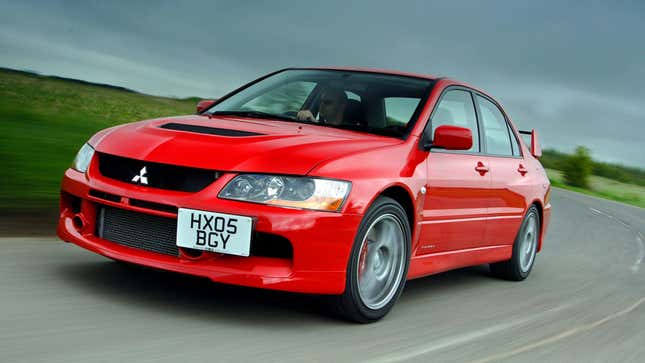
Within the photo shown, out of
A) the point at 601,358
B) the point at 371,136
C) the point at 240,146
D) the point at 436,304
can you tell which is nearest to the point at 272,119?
the point at 371,136

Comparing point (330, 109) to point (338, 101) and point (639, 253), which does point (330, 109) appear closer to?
point (338, 101)

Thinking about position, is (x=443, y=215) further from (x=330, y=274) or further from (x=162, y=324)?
(x=162, y=324)

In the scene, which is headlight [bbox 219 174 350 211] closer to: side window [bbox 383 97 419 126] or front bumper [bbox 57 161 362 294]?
front bumper [bbox 57 161 362 294]

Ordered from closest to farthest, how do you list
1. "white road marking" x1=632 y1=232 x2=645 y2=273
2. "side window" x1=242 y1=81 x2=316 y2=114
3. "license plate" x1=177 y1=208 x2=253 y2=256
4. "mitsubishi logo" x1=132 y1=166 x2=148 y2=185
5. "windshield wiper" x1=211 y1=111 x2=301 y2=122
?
1. "license plate" x1=177 y1=208 x2=253 y2=256
2. "mitsubishi logo" x1=132 y1=166 x2=148 y2=185
3. "windshield wiper" x1=211 y1=111 x2=301 y2=122
4. "side window" x1=242 y1=81 x2=316 y2=114
5. "white road marking" x1=632 y1=232 x2=645 y2=273

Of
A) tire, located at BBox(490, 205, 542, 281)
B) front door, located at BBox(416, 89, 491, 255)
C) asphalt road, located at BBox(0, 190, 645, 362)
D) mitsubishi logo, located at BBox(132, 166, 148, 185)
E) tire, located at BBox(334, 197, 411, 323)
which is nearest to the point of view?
asphalt road, located at BBox(0, 190, 645, 362)

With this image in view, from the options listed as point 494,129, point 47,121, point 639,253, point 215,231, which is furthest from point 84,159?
point 639,253

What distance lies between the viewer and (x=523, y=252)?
25.2 ft

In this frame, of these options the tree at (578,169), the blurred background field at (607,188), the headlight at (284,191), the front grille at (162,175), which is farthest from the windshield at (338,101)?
the tree at (578,169)

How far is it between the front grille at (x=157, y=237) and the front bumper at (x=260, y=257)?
0.03 meters

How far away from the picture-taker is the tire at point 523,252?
24.5 feet

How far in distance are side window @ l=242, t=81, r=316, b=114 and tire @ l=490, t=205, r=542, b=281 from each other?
241 cm

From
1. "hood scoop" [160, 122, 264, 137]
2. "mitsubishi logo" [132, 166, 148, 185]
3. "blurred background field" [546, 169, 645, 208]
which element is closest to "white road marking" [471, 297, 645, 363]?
"hood scoop" [160, 122, 264, 137]

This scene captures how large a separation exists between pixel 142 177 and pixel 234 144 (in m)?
0.51

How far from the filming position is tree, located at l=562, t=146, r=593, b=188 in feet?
152
